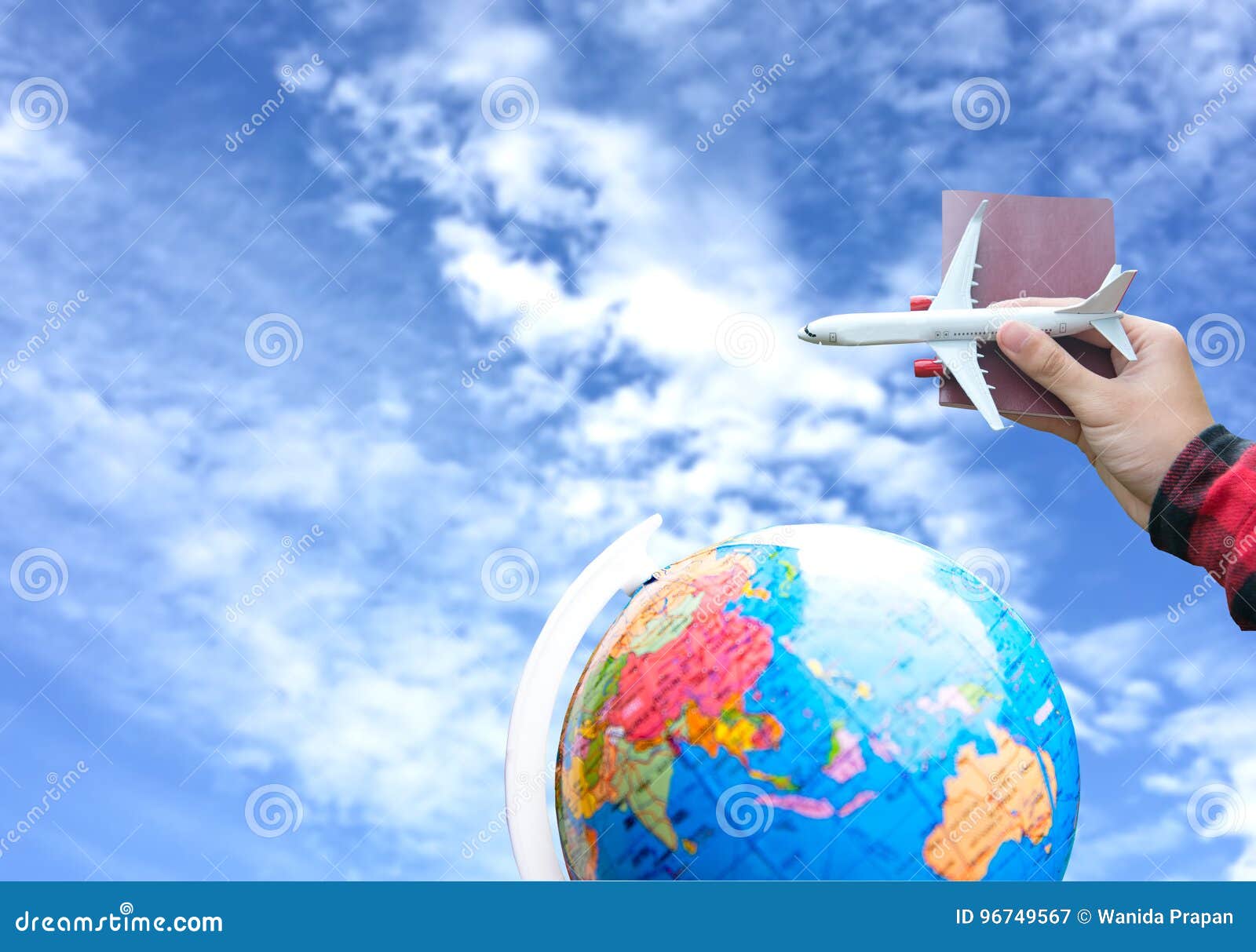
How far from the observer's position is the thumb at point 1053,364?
545 centimetres

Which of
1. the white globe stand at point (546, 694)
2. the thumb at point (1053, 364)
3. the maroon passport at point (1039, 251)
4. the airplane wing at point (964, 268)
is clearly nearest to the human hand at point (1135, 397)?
the thumb at point (1053, 364)

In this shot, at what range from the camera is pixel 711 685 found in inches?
152

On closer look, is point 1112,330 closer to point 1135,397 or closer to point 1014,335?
point 1135,397

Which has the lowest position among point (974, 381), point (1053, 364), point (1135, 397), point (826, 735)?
point (826, 735)

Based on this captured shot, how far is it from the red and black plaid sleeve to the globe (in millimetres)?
1375

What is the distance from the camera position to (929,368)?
586 cm

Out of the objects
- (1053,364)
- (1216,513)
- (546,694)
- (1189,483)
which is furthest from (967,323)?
(546,694)

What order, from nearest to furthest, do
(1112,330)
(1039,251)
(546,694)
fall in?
(546,694), (1112,330), (1039,251)

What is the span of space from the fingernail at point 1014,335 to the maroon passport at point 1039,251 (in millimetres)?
204

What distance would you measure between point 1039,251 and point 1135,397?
3.36 ft

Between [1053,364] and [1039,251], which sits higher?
[1039,251]

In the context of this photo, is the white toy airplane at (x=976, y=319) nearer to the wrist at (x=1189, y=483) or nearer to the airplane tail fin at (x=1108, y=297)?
the airplane tail fin at (x=1108, y=297)
